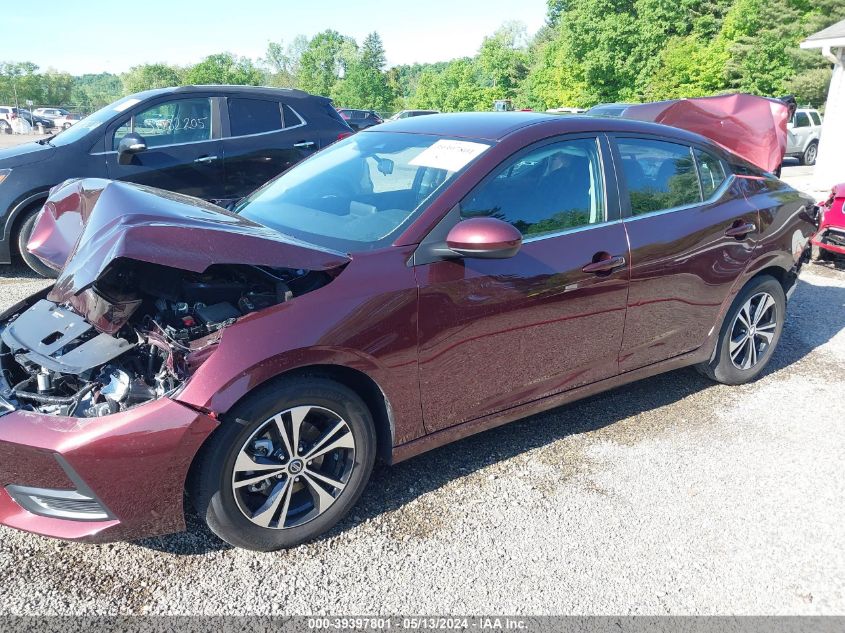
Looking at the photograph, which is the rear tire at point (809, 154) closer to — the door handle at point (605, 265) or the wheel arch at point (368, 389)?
the door handle at point (605, 265)

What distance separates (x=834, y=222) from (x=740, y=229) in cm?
382

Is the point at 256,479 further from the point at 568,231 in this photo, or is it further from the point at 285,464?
the point at 568,231

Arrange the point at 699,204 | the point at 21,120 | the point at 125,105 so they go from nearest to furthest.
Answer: the point at 699,204 < the point at 125,105 < the point at 21,120

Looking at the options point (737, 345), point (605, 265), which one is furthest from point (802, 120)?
point (605, 265)

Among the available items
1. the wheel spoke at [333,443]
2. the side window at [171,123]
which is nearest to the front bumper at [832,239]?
the wheel spoke at [333,443]

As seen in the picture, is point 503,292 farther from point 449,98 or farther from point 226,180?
point 449,98

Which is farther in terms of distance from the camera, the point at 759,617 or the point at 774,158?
the point at 774,158

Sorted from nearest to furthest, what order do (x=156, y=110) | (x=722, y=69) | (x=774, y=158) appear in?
1. (x=156, y=110)
2. (x=774, y=158)
3. (x=722, y=69)

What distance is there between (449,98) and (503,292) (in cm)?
5435

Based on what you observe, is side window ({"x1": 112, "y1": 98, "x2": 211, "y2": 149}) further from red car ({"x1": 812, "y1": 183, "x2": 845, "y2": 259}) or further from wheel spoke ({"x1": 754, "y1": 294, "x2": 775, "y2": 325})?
red car ({"x1": 812, "y1": 183, "x2": 845, "y2": 259})

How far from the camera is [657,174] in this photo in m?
3.74

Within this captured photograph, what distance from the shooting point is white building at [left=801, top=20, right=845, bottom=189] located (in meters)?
14.9

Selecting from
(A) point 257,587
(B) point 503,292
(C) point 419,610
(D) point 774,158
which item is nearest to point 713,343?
(B) point 503,292

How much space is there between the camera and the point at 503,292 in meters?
3.00
